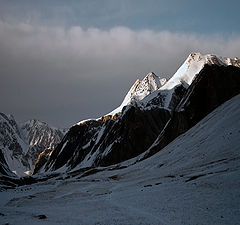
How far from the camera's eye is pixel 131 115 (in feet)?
431

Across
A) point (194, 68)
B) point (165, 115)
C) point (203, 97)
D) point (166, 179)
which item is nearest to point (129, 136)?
point (165, 115)

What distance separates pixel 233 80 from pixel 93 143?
340ft

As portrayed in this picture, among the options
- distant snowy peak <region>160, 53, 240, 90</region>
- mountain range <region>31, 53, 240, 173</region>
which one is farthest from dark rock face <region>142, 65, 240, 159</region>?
distant snowy peak <region>160, 53, 240, 90</region>

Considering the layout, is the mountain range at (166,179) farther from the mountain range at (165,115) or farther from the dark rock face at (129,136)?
the dark rock face at (129,136)

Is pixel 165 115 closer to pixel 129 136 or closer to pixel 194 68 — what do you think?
pixel 129 136

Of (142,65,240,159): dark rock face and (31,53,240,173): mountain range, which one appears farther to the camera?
(31,53,240,173): mountain range

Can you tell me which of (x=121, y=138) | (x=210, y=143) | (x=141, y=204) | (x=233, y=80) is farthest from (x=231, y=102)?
(x=121, y=138)

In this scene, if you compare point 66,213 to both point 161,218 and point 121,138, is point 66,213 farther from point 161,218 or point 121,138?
point 121,138

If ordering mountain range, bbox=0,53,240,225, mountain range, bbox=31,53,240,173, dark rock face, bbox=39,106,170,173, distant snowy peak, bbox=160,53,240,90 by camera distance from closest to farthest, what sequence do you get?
mountain range, bbox=0,53,240,225, mountain range, bbox=31,53,240,173, dark rock face, bbox=39,106,170,173, distant snowy peak, bbox=160,53,240,90

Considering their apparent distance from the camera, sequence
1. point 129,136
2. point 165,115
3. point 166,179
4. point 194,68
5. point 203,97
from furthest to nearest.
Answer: point 194,68, point 165,115, point 129,136, point 203,97, point 166,179

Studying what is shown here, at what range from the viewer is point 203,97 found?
80.7 meters

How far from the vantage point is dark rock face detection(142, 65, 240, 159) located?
77.6m

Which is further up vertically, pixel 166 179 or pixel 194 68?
pixel 194 68

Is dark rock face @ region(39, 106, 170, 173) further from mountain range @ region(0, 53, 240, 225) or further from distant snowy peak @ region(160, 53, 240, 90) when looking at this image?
distant snowy peak @ region(160, 53, 240, 90)
